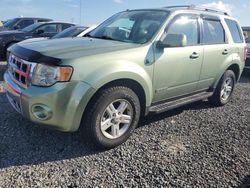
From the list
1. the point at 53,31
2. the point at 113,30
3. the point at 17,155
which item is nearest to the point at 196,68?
the point at 113,30

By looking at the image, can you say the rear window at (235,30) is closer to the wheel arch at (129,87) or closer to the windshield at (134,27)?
the windshield at (134,27)

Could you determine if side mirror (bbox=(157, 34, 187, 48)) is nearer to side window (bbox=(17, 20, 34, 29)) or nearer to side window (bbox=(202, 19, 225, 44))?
side window (bbox=(202, 19, 225, 44))

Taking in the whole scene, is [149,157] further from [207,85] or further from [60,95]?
[207,85]

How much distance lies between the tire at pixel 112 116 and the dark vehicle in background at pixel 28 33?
21.3 feet

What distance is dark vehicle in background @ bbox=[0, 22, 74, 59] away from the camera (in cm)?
888

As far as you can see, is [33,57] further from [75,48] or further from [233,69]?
[233,69]

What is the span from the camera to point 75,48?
347 centimetres

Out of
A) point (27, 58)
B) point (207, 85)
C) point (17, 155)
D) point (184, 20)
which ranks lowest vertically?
point (17, 155)

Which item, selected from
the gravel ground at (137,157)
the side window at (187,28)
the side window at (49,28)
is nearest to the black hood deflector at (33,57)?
the gravel ground at (137,157)

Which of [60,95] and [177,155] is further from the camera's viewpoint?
[177,155]

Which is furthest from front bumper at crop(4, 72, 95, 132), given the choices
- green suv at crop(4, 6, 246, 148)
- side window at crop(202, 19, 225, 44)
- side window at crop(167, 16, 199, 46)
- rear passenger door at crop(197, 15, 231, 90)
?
side window at crop(202, 19, 225, 44)

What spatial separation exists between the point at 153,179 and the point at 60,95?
1.31 m

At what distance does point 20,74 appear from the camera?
3.41m

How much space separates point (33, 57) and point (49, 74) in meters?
0.30
